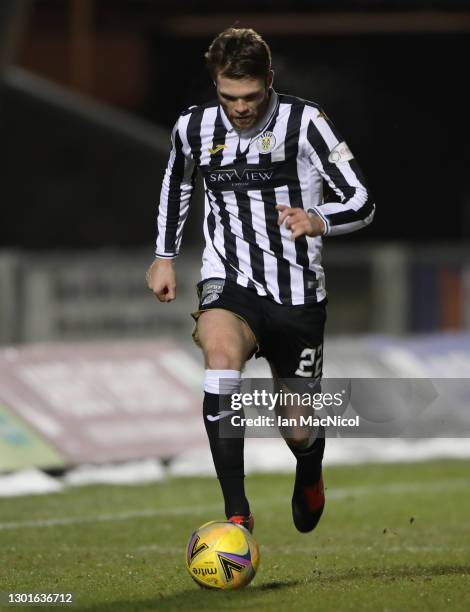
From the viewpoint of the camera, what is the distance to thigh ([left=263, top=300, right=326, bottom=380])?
24.3ft

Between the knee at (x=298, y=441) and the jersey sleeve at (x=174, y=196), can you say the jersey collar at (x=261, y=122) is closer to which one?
the jersey sleeve at (x=174, y=196)

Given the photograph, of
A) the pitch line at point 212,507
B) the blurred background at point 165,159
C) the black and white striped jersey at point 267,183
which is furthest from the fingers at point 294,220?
the blurred background at point 165,159

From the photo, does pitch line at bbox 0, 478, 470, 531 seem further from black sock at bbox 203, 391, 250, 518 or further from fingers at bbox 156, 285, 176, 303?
black sock at bbox 203, 391, 250, 518

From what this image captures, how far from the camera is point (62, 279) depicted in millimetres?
14398

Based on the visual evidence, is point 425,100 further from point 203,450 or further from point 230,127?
point 230,127

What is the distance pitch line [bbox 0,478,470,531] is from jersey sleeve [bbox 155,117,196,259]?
7.81 ft

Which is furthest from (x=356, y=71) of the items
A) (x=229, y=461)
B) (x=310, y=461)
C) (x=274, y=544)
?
(x=229, y=461)

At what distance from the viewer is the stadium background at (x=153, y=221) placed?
12344 millimetres

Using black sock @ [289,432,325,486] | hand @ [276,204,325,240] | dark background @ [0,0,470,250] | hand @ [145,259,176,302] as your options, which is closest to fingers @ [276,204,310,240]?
hand @ [276,204,325,240]

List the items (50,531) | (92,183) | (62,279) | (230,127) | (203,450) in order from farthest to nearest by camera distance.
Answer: (92,183)
(62,279)
(203,450)
(50,531)
(230,127)

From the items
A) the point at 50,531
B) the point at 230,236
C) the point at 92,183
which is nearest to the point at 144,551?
the point at 50,531

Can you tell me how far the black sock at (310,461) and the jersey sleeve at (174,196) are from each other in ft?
3.67

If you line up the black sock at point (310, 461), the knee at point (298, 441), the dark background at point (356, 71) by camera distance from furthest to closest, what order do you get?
the dark background at point (356, 71) → the black sock at point (310, 461) → the knee at point (298, 441)

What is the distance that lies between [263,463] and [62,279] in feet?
9.61
